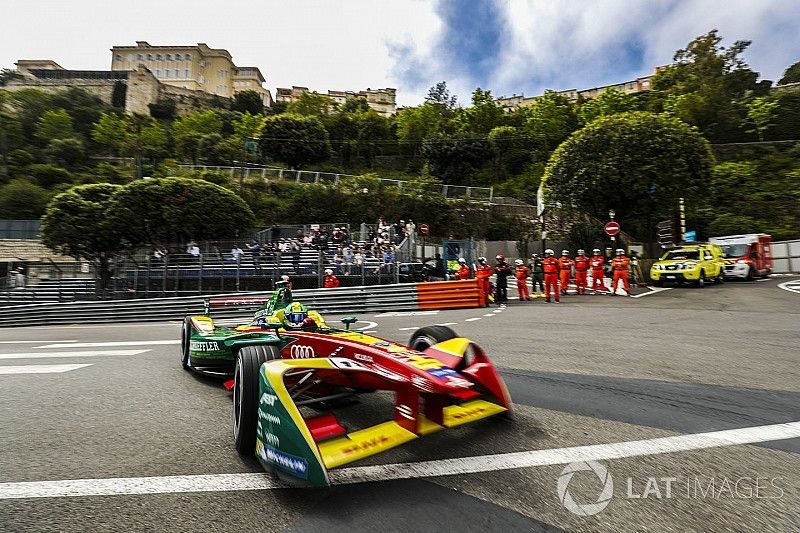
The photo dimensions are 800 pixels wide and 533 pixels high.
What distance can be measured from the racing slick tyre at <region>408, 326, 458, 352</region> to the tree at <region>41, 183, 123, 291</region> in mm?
25834

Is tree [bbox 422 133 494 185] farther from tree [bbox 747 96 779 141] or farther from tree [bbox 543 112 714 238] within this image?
tree [bbox 747 96 779 141]

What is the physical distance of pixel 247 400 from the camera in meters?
3.03

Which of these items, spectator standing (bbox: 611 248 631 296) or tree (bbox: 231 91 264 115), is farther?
tree (bbox: 231 91 264 115)

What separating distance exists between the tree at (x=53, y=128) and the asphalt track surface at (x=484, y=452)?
73321 mm

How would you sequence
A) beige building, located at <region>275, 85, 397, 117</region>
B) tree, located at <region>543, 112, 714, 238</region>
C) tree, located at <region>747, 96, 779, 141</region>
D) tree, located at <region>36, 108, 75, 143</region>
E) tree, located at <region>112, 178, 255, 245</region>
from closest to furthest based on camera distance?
tree, located at <region>543, 112, 714, 238</region>, tree, located at <region>112, 178, 255, 245</region>, tree, located at <region>747, 96, 779, 141</region>, tree, located at <region>36, 108, 75, 143</region>, beige building, located at <region>275, 85, 397, 117</region>

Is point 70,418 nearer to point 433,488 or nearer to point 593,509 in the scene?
point 433,488

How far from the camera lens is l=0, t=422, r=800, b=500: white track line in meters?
2.66

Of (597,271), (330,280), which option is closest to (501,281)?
(597,271)

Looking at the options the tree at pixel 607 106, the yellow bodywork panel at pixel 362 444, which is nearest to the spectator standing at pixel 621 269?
the yellow bodywork panel at pixel 362 444

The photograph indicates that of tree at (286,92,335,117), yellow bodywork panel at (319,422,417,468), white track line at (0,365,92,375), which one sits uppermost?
tree at (286,92,335,117)

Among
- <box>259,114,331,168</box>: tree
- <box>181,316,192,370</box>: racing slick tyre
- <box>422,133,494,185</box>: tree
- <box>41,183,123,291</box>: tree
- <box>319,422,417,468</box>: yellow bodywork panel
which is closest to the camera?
<box>319,422,417,468</box>: yellow bodywork panel

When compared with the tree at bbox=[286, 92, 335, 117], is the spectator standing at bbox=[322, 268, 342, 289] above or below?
below
